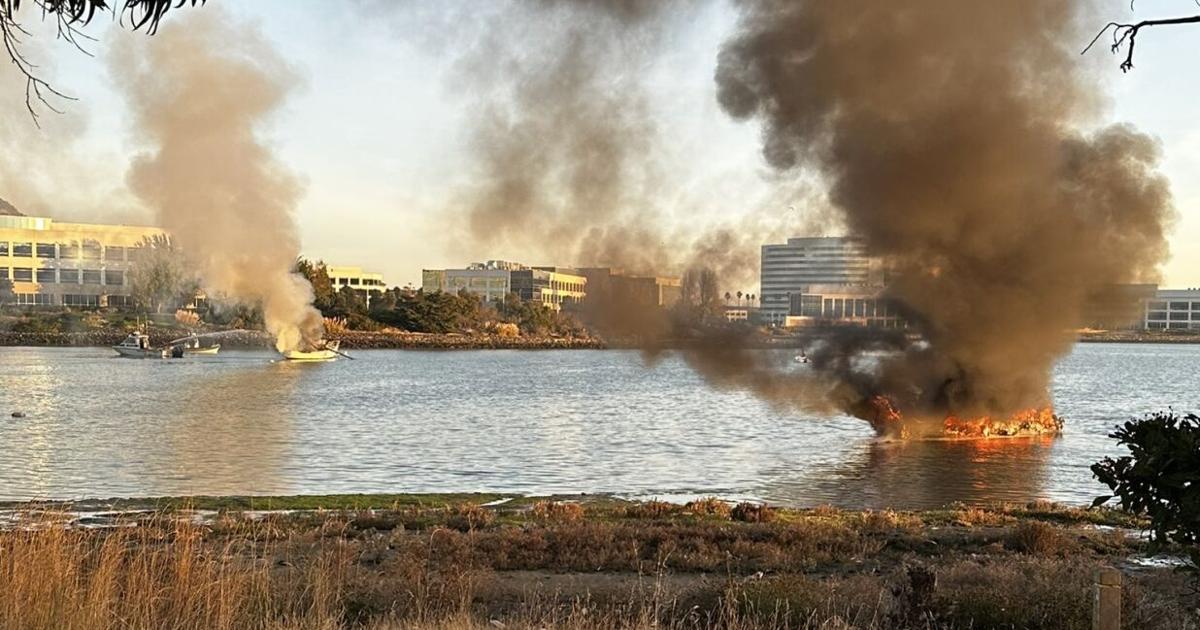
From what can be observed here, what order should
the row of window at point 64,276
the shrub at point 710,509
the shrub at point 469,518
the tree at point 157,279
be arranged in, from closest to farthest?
1. the shrub at point 469,518
2. the shrub at point 710,509
3. the tree at point 157,279
4. the row of window at point 64,276

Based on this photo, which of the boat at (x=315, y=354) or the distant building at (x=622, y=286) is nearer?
the distant building at (x=622, y=286)

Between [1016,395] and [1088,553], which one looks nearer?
[1088,553]

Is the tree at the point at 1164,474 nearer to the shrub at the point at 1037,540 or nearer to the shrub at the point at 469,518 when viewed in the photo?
the shrub at the point at 1037,540

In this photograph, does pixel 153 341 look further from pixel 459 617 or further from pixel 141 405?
pixel 459 617

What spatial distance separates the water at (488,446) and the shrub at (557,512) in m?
Answer: 6.56

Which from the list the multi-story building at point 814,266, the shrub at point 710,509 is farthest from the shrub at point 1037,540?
the multi-story building at point 814,266

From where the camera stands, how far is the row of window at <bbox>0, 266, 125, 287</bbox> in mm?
163875

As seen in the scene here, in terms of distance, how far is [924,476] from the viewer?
35.8 m

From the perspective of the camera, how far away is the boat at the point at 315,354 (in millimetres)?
129750

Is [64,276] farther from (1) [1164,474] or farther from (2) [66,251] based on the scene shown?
(1) [1164,474]

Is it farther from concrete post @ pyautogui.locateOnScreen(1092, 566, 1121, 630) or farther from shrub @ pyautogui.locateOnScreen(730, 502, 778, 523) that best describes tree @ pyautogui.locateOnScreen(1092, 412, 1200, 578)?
shrub @ pyautogui.locateOnScreen(730, 502, 778, 523)

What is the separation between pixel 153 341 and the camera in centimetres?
14500

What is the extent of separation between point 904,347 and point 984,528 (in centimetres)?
2604

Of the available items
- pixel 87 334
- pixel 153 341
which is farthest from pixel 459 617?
pixel 87 334
